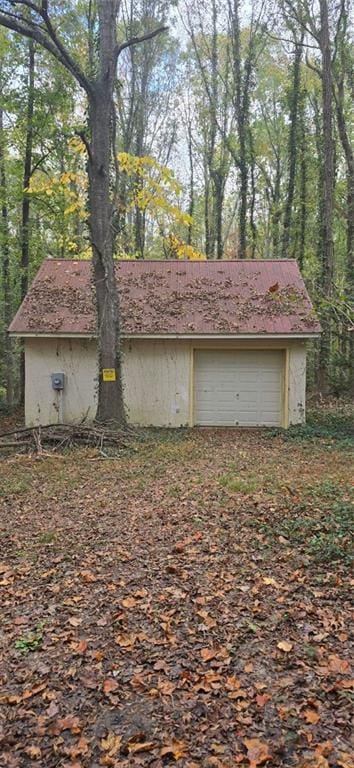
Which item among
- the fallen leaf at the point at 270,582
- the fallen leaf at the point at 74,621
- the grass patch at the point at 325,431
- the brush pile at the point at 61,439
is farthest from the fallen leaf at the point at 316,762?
the grass patch at the point at 325,431

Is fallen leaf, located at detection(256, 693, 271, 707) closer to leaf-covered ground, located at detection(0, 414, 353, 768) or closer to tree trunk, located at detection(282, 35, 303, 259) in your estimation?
leaf-covered ground, located at detection(0, 414, 353, 768)

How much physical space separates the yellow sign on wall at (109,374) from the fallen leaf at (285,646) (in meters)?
8.33

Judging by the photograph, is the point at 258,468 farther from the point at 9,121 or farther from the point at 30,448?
the point at 9,121

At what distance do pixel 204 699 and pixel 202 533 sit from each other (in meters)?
2.39

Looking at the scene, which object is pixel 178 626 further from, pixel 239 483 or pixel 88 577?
pixel 239 483

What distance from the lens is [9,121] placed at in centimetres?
1733

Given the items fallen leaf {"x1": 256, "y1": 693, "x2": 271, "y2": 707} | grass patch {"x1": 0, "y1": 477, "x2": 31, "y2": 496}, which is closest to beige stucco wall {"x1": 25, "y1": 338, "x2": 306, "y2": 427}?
grass patch {"x1": 0, "y1": 477, "x2": 31, "y2": 496}

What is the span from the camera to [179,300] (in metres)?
13.7

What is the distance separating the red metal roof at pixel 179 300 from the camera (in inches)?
499

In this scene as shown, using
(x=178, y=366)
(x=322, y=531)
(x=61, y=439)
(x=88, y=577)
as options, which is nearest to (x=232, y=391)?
(x=178, y=366)

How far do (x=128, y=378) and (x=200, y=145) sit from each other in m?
16.2

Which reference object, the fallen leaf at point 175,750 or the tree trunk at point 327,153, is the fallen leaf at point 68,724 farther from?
the tree trunk at point 327,153

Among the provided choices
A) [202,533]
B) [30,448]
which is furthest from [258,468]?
[30,448]

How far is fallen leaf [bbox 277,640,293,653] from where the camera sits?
10.8 feet
